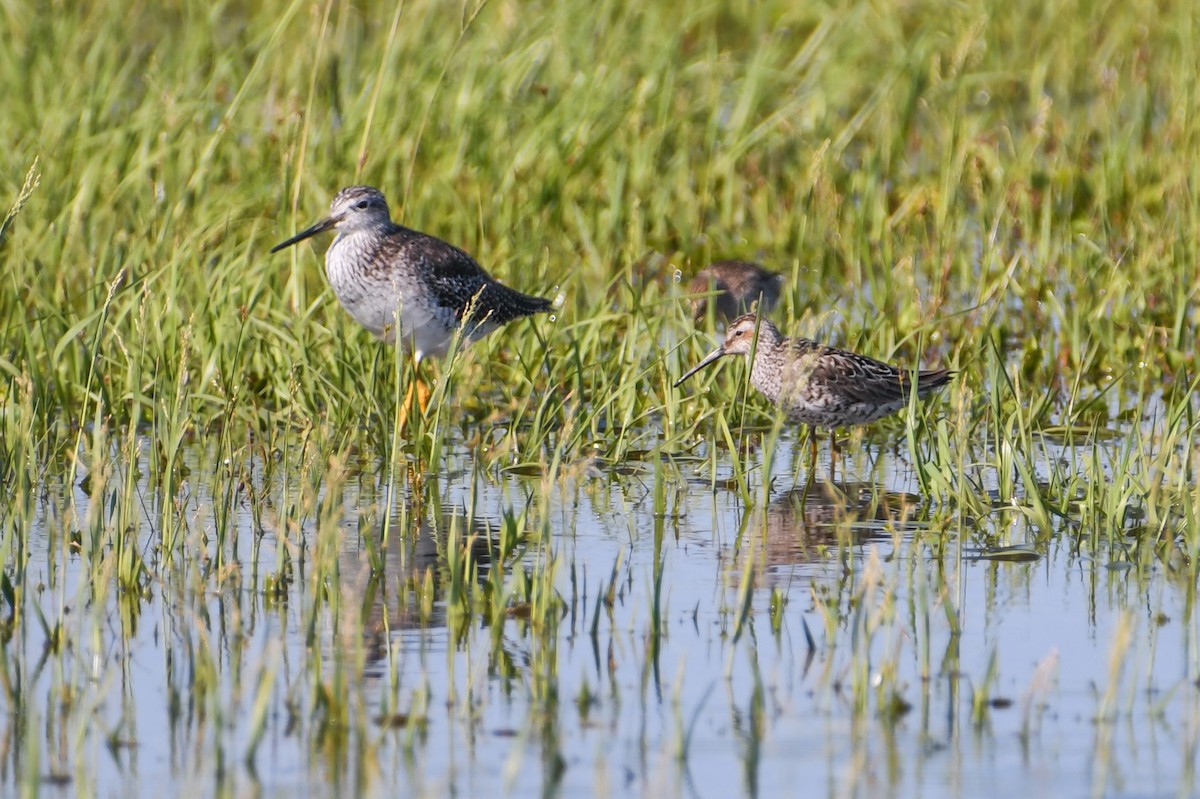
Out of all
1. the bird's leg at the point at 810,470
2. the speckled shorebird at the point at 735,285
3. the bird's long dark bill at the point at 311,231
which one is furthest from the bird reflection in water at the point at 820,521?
the speckled shorebird at the point at 735,285

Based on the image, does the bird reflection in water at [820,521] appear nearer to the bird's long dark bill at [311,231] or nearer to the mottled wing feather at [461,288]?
the mottled wing feather at [461,288]

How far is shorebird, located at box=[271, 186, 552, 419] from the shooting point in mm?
8883

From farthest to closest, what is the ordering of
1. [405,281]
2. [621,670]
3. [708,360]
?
1. [405,281]
2. [708,360]
3. [621,670]

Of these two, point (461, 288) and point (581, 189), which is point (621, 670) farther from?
point (581, 189)

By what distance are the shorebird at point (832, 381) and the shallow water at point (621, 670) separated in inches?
45.5

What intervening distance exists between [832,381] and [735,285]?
2839 mm

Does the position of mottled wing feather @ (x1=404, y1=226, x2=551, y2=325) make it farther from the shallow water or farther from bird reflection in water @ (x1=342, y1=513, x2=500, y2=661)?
the shallow water

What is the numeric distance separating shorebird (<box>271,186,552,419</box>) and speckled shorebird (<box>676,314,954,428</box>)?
104 cm

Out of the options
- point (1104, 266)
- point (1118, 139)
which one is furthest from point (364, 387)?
point (1118, 139)

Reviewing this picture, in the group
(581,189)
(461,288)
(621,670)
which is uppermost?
(581,189)

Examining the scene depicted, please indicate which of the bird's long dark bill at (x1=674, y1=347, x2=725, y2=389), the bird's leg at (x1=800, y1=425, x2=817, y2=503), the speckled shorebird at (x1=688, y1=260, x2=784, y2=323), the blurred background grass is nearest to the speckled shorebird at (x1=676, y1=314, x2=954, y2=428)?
the bird's long dark bill at (x1=674, y1=347, x2=725, y2=389)

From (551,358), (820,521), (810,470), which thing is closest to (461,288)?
(551,358)

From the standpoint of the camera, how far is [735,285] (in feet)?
35.7

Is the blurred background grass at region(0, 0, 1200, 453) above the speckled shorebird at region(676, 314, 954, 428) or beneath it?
→ above
